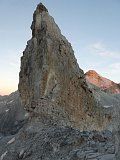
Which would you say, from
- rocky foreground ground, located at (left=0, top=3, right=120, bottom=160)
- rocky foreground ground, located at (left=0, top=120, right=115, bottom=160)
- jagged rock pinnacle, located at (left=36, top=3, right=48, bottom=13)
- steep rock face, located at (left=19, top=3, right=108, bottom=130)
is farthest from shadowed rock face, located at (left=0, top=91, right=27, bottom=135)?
rocky foreground ground, located at (left=0, top=120, right=115, bottom=160)

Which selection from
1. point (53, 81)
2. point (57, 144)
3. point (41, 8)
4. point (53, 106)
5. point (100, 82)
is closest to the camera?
point (57, 144)

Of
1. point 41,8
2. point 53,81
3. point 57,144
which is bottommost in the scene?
point 57,144

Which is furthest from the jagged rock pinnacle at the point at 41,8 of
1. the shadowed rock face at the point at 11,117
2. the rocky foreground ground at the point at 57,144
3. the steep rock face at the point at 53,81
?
the shadowed rock face at the point at 11,117

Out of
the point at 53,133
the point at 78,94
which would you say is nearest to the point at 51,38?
the point at 78,94

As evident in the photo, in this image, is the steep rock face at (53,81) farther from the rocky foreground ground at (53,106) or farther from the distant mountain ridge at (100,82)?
the distant mountain ridge at (100,82)

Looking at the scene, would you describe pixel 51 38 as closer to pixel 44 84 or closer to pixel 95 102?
pixel 44 84

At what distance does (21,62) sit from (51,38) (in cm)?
271

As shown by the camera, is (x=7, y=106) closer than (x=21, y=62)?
No

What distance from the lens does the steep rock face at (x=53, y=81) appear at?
24.1 meters

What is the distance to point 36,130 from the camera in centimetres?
2156

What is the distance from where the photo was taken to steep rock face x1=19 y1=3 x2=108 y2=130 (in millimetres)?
24062

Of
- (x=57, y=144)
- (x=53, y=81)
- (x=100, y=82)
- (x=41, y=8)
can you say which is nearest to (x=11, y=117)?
(x=100, y=82)

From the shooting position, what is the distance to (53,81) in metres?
24.9

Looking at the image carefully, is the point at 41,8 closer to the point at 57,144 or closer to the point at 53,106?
the point at 53,106
